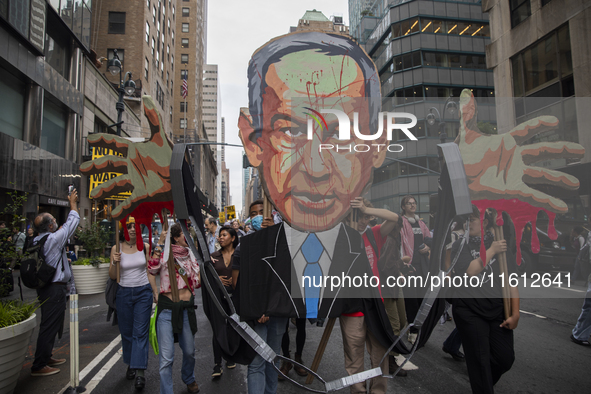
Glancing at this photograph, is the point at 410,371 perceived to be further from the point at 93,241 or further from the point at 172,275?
the point at 93,241

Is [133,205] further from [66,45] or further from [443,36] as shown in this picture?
[443,36]

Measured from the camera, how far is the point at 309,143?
382cm

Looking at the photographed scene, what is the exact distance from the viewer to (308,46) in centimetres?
391

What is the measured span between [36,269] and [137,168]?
2395 millimetres

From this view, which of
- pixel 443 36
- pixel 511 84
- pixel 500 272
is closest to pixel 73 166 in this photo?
pixel 500 272

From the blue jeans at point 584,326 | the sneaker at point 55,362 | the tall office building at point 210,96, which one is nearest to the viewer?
the sneaker at point 55,362

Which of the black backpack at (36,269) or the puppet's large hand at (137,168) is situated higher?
the puppet's large hand at (137,168)

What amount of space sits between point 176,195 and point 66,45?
19652 mm

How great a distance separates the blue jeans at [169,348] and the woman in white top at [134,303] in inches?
22.3

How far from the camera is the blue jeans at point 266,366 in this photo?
3.45 metres

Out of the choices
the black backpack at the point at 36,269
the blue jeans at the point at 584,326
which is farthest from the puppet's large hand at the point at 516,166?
the black backpack at the point at 36,269

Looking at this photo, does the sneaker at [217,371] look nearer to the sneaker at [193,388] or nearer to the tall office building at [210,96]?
the sneaker at [193,388]

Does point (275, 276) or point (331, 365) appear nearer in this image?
point (275, 276)

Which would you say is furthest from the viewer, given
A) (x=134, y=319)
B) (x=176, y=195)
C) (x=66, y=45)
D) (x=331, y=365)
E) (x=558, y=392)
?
(x=66, y=45)
